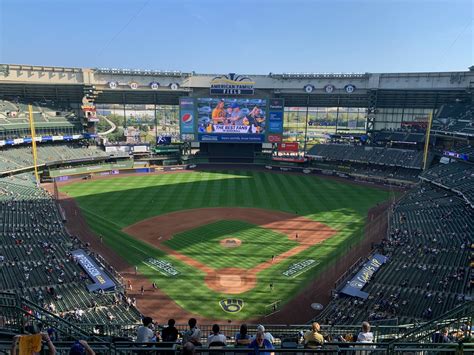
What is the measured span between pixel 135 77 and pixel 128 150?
1671 centimetres

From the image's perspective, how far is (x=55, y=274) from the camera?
26.9 m

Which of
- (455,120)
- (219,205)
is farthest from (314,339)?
(455,120)

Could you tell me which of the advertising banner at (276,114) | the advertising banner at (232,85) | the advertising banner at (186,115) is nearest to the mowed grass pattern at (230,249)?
the advertising banner at (276,114)

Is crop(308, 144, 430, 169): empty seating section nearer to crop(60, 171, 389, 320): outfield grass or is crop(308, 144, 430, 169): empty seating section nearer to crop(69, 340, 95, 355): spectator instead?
crop(60, 171, 389, 320): outfield grass

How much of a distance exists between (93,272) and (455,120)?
210ft

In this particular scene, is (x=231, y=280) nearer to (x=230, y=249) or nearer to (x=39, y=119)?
(x=230, y=249)

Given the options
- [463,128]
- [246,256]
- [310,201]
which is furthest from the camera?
[463,128]

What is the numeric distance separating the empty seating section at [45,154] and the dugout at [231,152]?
2275 centimetres

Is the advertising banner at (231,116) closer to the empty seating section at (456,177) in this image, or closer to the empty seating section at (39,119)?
the empty seating section at (39,119)

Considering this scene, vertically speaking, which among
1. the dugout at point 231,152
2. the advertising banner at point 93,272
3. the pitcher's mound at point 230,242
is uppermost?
the dugout at point 231,152

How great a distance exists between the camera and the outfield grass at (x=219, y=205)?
27500 mm

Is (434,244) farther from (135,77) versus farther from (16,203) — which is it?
(135,77)

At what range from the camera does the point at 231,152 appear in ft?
267

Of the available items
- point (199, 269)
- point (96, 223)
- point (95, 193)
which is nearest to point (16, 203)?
point (96, 223)
